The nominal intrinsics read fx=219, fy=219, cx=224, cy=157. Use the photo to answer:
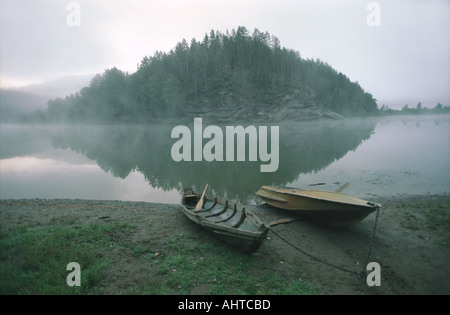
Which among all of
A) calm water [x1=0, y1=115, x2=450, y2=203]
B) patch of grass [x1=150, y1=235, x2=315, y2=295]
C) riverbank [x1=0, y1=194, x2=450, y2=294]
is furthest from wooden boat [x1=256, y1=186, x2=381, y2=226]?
calm water [x1=0, y1=115, x2=450, y2=203]

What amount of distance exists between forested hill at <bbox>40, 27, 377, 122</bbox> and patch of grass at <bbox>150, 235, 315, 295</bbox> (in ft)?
221

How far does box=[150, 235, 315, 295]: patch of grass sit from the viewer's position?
533 cm

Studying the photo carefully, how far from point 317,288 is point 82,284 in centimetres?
563

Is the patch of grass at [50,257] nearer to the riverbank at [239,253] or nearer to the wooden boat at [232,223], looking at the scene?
the riverbank at [239,253]

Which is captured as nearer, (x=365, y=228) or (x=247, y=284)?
(x=247, y=284)

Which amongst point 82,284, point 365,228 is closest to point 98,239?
point 82,284

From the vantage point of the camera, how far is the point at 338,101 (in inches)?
4451

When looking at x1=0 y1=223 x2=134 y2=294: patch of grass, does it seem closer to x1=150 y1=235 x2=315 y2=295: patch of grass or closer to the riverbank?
the riverbank

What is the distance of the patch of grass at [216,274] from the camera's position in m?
5.33

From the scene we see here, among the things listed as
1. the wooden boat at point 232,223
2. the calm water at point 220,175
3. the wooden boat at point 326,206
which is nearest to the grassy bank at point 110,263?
the wooden boat at point 232,223

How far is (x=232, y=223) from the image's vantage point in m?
7.86

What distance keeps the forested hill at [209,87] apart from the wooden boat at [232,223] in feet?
212
